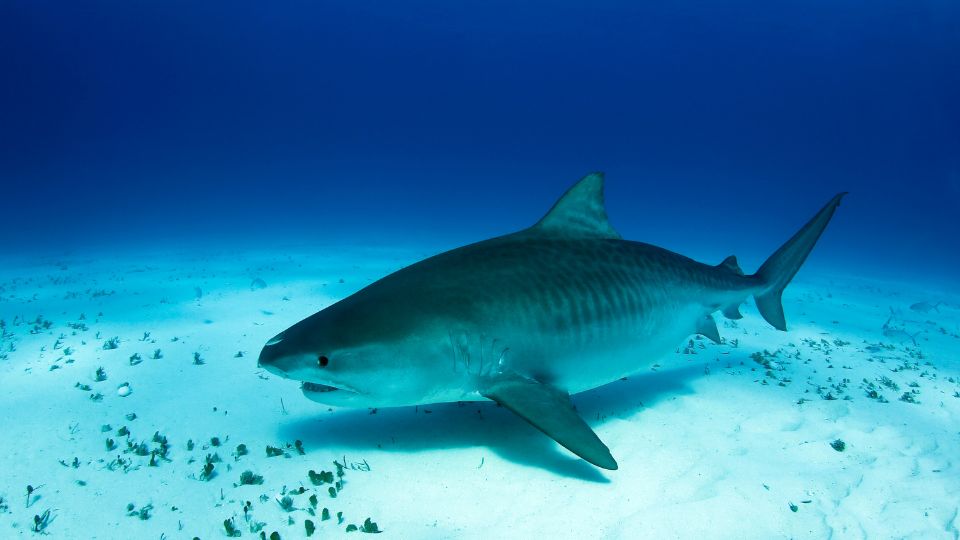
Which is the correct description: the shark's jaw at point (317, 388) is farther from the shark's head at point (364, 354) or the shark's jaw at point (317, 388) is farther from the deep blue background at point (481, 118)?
the deep blue background at point (481, 118)

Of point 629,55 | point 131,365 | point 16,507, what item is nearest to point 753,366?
point 16,507

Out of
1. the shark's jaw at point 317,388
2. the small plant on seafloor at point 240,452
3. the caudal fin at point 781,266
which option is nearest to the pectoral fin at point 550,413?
the shark's jaw at point 317,388

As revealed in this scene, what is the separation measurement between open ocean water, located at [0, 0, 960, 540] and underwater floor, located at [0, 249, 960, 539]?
0.11ft

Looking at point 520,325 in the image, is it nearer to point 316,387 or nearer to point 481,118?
point 316,387

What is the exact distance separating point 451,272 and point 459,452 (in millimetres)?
1589

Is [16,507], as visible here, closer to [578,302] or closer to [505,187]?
[578,302]

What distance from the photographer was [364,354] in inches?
128

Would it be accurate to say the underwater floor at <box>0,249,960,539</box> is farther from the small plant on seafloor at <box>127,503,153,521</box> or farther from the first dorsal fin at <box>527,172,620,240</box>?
the first dorsal fin at <box>527,172,620,240</box>

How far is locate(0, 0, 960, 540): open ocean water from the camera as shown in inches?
136

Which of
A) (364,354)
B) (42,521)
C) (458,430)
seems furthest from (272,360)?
(458,430)

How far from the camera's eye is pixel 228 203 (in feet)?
251

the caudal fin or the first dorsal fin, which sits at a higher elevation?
the first dorsal fin

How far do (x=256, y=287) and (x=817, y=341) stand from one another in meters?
13.8

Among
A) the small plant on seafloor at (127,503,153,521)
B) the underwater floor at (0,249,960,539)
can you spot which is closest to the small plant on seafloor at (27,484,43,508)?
the underwater floor at (0,249,960,539)
